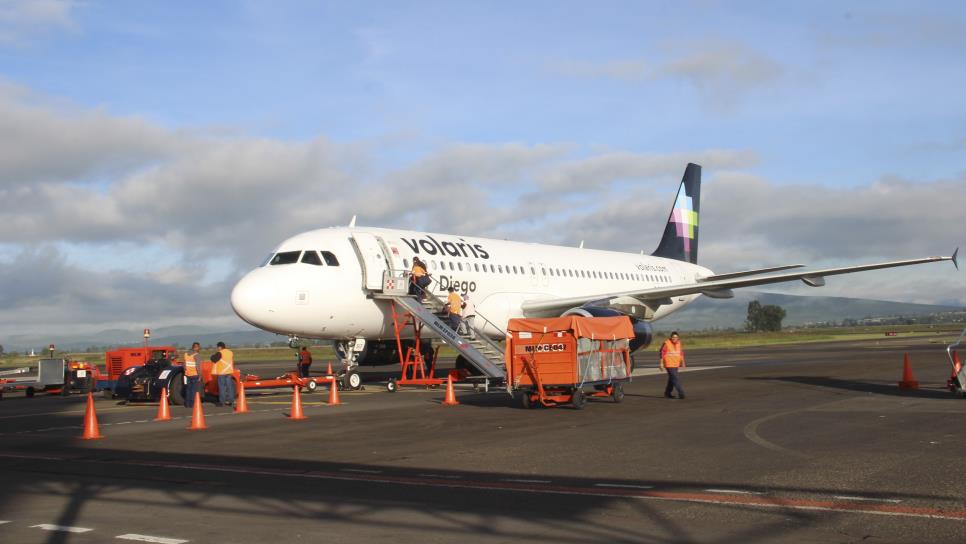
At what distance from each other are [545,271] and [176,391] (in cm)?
1275

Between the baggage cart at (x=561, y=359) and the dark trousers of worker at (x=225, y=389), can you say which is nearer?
the baggage cart at (x=561, y=359)

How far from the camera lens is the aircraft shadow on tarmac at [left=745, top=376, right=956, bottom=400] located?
1889 centimetres

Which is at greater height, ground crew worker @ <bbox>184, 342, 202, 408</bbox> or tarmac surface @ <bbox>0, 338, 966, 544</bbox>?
ground crew worker @ <bbox>184, 342, 202, 408</bbox>

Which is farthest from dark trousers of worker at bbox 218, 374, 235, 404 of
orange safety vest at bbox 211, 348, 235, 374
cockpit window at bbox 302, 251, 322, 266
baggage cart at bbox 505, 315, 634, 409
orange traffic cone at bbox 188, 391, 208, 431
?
baggage cart at bbox 505, 315, 634, 409

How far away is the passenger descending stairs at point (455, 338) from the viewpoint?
70.1ft

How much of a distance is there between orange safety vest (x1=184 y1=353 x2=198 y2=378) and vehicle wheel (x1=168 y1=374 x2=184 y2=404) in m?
1.66

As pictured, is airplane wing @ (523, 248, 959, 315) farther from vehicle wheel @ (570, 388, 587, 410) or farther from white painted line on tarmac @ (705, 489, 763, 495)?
white painted line on tarmac @ (705, 489, 763, 495)

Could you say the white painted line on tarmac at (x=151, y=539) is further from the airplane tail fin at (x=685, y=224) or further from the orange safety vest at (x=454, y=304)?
the airplane tail fin at (x=685, y=224)

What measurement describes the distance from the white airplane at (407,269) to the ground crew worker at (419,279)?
402 mm

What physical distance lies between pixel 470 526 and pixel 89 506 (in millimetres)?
3691

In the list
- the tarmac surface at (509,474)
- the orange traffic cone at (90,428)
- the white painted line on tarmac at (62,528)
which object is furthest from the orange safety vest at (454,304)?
the white painted line on tarmac at (62,528)

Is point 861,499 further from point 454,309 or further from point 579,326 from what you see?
point 454,309

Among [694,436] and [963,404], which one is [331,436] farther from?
[963,404]

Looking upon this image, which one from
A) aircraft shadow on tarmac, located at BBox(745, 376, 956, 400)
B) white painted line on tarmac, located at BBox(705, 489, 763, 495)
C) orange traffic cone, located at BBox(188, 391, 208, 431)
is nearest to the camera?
white painted line on tarmac, located at BBox(705, 489, 763, 495)
